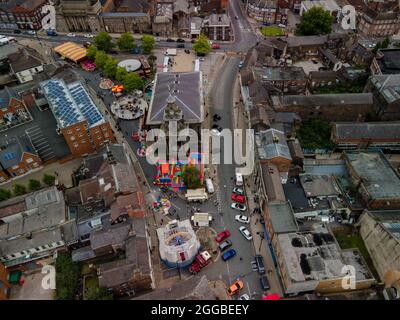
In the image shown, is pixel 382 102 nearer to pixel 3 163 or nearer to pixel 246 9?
pixel 246 9

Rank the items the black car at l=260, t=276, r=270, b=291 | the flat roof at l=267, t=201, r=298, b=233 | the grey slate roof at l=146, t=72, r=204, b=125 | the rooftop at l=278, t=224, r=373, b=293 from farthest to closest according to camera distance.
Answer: the grey slate roof at l=146, t=72, r=204, b=125 < the flat roof at l=267, t=201, r=298, b=233 < the black car at l=260, t=276, r=270, b=291 < the rooftop at l=278, t=224, r=373, b=293

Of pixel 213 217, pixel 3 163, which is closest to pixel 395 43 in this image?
pixel 213 217

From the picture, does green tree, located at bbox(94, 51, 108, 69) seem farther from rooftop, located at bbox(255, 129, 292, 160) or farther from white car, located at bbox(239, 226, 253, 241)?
white car, located at bbox(239, 226, 253, 241)

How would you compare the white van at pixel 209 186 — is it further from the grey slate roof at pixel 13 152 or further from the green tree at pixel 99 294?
the grey slate roof at pixel 13 152

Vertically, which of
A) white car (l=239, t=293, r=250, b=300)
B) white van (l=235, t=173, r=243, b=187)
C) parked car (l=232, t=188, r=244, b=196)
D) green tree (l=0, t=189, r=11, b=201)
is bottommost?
white car (l=239, t=293, r=250, b=300)

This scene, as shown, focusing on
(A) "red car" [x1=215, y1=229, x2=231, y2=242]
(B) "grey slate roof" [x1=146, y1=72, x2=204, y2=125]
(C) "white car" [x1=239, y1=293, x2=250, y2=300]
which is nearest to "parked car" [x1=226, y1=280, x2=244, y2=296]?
(C) "white car" [x1=239, y1=293, x2=250, y2=300]

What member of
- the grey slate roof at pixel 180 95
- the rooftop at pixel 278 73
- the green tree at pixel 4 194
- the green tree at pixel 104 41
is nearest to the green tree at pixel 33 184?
the green tree at pixel 4 194

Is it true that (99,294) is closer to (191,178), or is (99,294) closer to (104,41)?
(191,178)
